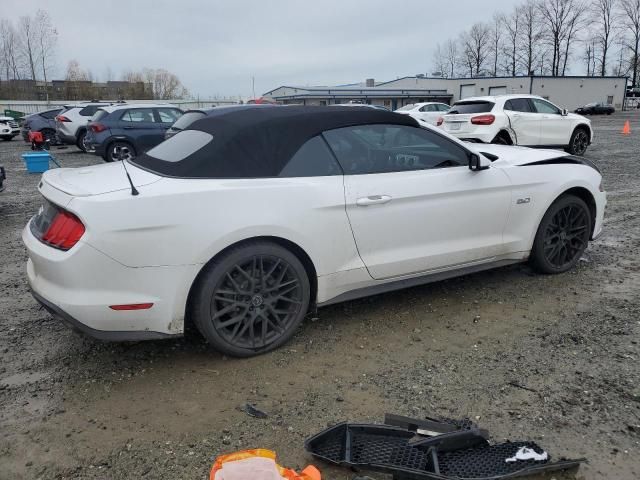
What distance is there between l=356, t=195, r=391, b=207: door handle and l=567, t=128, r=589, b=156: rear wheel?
37.7 feet

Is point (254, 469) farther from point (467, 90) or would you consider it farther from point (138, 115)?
point (467, 90)

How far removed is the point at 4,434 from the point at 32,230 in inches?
49.2

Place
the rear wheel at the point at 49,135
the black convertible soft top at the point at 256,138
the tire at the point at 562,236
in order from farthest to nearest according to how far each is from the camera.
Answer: the rear wheel at the point at 49,135 < the tire at the point at 562,236 < the black convertible soft top at the point at 256,138

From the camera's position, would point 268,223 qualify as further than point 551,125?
No

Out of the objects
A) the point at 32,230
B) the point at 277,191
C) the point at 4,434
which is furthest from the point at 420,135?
the point at 4,434

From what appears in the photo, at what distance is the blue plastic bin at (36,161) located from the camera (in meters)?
12.3

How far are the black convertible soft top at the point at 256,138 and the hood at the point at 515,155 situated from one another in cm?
108

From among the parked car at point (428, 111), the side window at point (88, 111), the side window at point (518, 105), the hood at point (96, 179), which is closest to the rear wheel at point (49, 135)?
the side window at point (88, 111)

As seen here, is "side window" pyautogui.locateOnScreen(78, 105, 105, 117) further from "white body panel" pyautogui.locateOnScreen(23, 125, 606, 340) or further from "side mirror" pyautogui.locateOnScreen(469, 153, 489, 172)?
"side mirror" pyautogui.locateOnScreen(469, 153, 489, 172)

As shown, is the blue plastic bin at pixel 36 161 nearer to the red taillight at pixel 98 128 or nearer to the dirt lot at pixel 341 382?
the red taillight at pixel 98 128

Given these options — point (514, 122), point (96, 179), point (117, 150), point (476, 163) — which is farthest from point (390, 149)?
point (117, 150)

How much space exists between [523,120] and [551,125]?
3.37 feet

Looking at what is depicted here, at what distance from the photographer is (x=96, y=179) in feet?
10.8

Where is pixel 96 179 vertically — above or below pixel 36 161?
above
